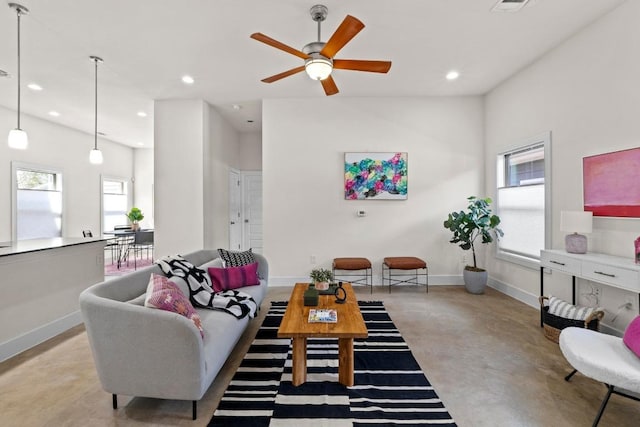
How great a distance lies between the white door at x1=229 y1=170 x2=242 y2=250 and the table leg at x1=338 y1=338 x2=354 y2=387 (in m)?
4.35

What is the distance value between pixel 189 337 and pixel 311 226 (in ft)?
10.7

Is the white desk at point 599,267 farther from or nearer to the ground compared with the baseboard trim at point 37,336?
farther from the ground

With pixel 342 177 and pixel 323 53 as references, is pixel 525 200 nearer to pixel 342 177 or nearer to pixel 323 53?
pixel 342 177

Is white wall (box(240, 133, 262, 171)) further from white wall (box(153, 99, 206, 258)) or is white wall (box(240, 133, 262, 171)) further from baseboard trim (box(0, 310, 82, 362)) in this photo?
baseboard trim (box(0, 310, 82, 362))

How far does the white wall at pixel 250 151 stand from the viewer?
6629mm

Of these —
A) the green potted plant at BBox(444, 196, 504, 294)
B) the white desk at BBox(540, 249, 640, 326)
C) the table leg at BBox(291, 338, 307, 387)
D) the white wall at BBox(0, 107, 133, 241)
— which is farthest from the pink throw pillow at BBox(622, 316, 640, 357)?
the white wall at BBox(0, 107, 133, 241)

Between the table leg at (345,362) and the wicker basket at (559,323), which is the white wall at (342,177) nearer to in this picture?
the wicker basket at (559,323)

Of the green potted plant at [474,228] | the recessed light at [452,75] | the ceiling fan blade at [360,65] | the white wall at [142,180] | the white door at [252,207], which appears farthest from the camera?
the white wall at [142,180]

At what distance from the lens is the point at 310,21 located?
281 cm

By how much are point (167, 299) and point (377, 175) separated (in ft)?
12.0

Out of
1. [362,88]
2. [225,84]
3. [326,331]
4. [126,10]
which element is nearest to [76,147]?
[225,84]

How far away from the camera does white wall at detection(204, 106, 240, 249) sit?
4.96 m

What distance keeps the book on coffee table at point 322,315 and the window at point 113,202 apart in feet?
23.9

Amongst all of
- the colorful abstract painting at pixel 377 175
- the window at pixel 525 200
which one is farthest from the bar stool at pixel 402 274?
the window at pixel 525 200
